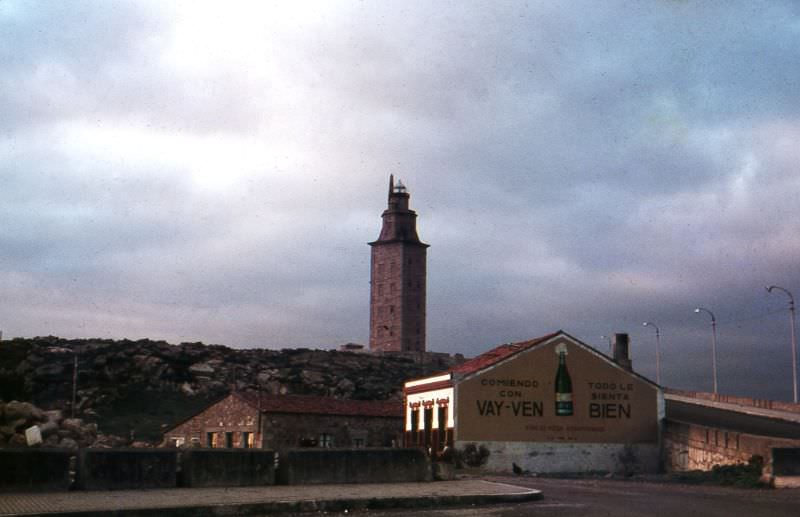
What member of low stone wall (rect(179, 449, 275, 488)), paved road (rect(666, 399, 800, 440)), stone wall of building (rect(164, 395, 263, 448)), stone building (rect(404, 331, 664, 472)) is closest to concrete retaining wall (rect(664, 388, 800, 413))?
paved road (rect(666, 399, 800, 440))

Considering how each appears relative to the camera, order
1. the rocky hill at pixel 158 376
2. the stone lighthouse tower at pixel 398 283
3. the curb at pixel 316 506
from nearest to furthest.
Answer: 1. the curb at pixel 316 506
2. the rocky hill at pixel 158 376
3. the stone lighthouse tower at pixel 398 283

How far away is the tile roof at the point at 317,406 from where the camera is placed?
47.6 m

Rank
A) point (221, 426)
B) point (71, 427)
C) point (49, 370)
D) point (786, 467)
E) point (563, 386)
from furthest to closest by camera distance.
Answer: point (49, 370) → point (221, 426) → point (71, 427) → point (563, 386) → point (786, 467)

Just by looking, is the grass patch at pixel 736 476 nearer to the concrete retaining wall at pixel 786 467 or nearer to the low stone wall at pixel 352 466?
the concrete retaining wall at pixel 786 467

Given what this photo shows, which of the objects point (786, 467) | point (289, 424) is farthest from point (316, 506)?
point (289, 424)

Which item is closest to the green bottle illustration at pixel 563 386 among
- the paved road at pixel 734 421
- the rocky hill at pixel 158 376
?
the paved road at pixel 734 421

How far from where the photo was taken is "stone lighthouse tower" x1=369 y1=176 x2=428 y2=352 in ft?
425

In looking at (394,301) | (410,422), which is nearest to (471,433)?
(410,422)

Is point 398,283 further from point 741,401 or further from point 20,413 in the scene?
point 20,413

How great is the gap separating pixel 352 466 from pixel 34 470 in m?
6.98

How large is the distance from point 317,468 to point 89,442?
92.2ft

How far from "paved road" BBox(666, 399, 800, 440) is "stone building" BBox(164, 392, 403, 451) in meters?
14.9

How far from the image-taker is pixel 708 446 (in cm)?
3819

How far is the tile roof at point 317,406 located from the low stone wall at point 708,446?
14875mm
